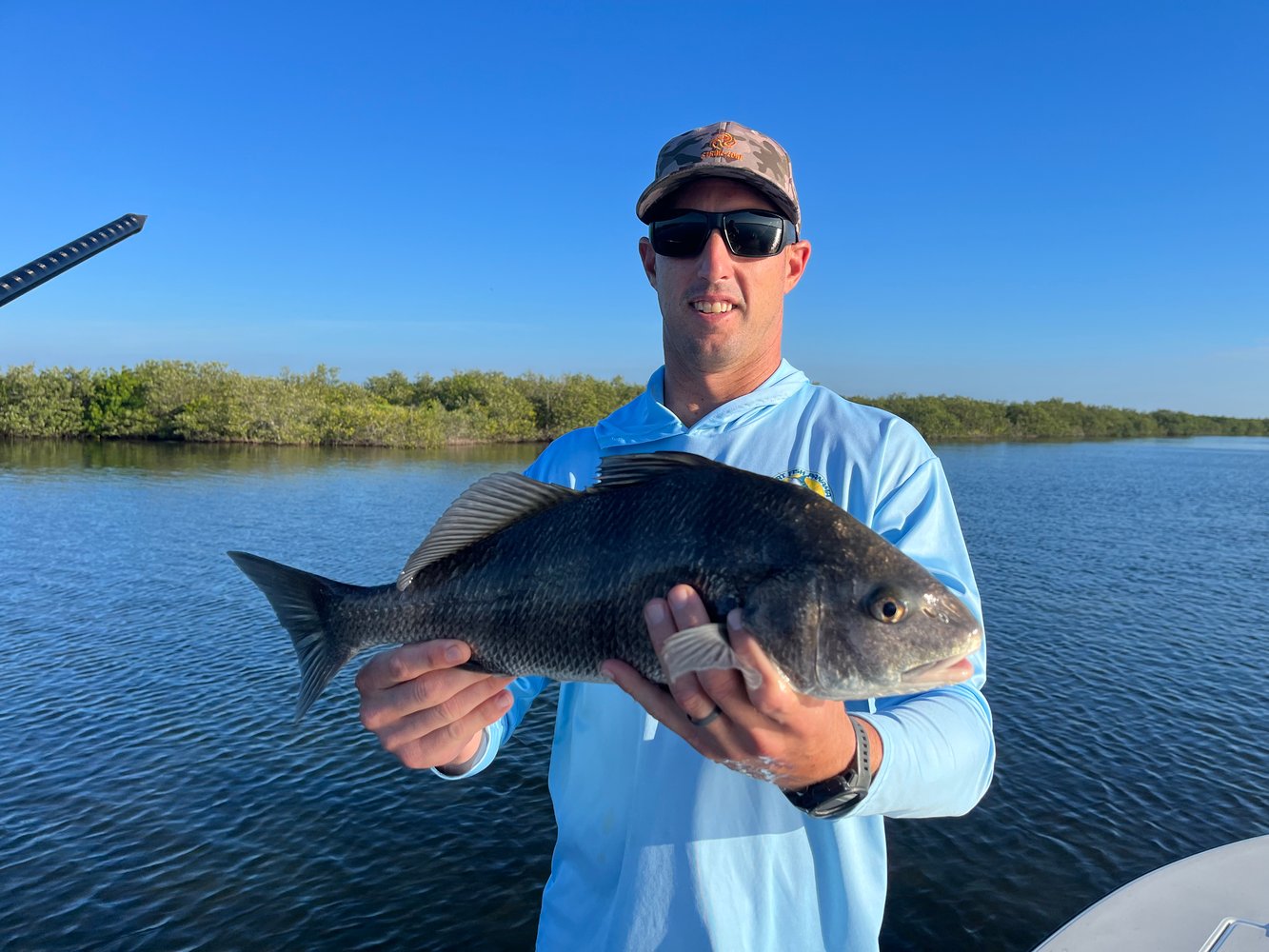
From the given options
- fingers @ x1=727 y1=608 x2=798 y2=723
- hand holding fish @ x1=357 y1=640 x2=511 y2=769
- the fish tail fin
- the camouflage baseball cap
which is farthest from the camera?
the camouflage baseball cap

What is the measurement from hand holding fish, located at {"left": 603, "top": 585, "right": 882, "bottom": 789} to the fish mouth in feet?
0.66

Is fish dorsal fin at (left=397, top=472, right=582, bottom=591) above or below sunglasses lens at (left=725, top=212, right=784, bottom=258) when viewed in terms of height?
below

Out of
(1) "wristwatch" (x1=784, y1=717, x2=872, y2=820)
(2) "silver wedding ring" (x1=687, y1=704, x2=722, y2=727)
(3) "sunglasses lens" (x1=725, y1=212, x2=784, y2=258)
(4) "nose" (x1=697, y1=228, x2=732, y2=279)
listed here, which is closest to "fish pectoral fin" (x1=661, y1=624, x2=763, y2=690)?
(2) "silver wedding ring" (x1=687, y1=704, x2=722, y2=727)

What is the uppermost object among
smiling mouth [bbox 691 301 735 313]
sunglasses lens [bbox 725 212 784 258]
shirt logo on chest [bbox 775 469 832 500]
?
sunglasses lens [bbox 725 212 784 258]

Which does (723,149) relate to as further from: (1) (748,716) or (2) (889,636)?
(1) (748,716)

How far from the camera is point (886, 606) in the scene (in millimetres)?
2400

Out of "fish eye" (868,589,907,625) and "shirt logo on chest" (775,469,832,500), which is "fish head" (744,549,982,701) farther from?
"shirt logo on chest" (775,469,832,500)

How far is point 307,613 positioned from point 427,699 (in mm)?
754

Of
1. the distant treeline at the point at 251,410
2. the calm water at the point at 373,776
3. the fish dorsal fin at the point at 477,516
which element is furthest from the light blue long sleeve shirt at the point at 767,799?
the distant treeline at the point at 251,410

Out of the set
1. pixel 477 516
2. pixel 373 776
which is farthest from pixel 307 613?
pixel 373 776

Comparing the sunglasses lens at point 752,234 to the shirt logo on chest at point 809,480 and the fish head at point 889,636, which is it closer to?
the shirt logo on chest at point 809,480

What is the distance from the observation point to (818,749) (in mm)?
2225

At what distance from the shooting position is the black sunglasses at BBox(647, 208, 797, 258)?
Answer: 10.9ft

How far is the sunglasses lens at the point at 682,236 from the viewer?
3.35m
